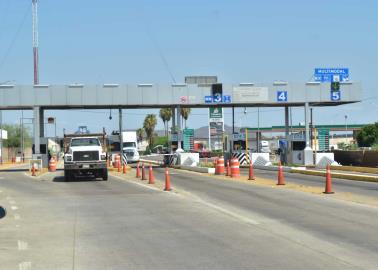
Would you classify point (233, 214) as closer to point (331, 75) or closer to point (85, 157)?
point (85, 157)

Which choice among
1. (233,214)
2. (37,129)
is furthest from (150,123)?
(233,214)

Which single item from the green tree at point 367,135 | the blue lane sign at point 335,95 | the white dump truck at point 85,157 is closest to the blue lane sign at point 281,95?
the blue lane sign at point 335,95

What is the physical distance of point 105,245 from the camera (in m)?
11.1

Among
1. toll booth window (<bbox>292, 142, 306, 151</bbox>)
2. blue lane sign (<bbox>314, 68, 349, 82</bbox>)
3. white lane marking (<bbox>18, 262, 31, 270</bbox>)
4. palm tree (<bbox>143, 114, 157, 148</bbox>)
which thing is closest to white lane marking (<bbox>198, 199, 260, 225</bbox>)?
white lane marking (<bbox>18, 262, 31, 270</bbox>)

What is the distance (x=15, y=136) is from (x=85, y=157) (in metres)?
99.9

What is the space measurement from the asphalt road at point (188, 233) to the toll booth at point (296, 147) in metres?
27.3

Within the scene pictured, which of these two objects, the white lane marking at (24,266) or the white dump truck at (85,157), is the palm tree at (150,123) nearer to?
the white dump truck at (85,157)

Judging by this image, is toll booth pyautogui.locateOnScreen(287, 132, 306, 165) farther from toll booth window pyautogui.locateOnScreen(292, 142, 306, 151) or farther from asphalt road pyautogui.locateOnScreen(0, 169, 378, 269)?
asphalt road pyautogui.locateOnScreen(0, 169, 378, 269)

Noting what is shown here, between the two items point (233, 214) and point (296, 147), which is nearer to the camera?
point (233, 214)

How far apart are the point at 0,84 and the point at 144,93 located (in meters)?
10.2

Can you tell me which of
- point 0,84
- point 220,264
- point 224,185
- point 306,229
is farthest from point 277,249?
point 0,84

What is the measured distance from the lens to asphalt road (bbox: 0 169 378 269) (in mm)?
9469

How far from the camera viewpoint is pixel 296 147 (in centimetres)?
4831

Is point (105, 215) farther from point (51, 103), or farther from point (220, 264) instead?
point (51, 103)
